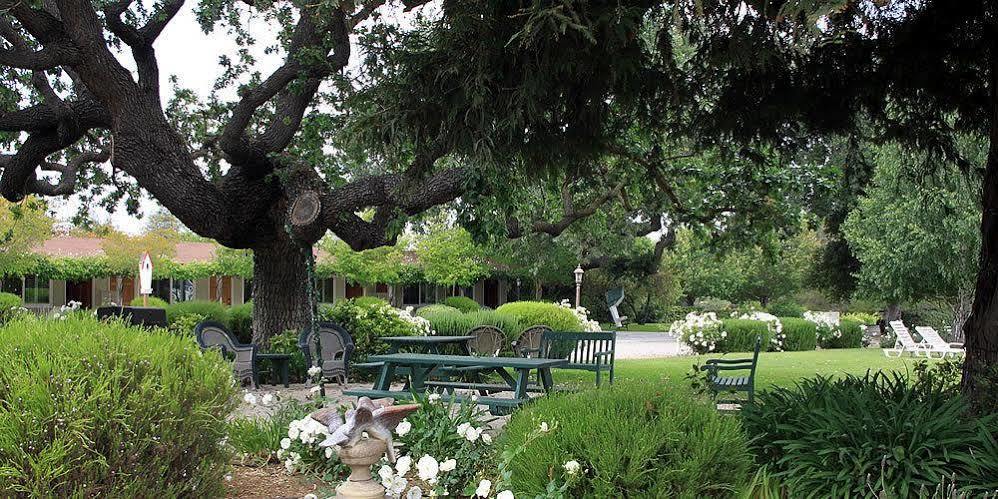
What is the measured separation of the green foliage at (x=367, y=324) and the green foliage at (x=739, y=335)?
1064cm

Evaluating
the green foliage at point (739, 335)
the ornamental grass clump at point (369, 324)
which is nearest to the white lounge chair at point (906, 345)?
the green foliage at point (739, 335)

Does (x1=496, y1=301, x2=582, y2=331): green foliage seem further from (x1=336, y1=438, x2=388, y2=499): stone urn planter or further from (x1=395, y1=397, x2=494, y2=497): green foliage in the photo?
(x1=336, y1=438, x2=388, y2=499): stone urn planter

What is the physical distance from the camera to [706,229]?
14.9m

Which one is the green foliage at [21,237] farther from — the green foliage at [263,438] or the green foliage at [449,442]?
the green foliage at [449,442]

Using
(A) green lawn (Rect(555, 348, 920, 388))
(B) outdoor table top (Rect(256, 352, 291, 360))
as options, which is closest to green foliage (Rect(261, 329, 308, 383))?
(B) outdoor table top (Rect(256, 352, 291, 360))

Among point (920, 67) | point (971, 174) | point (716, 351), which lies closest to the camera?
point (920, 67)

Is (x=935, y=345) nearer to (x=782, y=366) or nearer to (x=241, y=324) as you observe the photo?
(x=782, y=366)

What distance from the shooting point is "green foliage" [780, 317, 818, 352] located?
24.6 meters

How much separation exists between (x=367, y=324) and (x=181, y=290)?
33821 mm

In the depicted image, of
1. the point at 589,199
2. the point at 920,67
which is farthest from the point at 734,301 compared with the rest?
the point at 920,67

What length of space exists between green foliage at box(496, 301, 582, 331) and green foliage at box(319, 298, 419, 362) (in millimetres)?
2779

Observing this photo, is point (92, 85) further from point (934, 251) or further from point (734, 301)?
point (734, 301)

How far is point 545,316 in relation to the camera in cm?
1686

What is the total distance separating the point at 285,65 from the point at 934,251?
2064 cm
